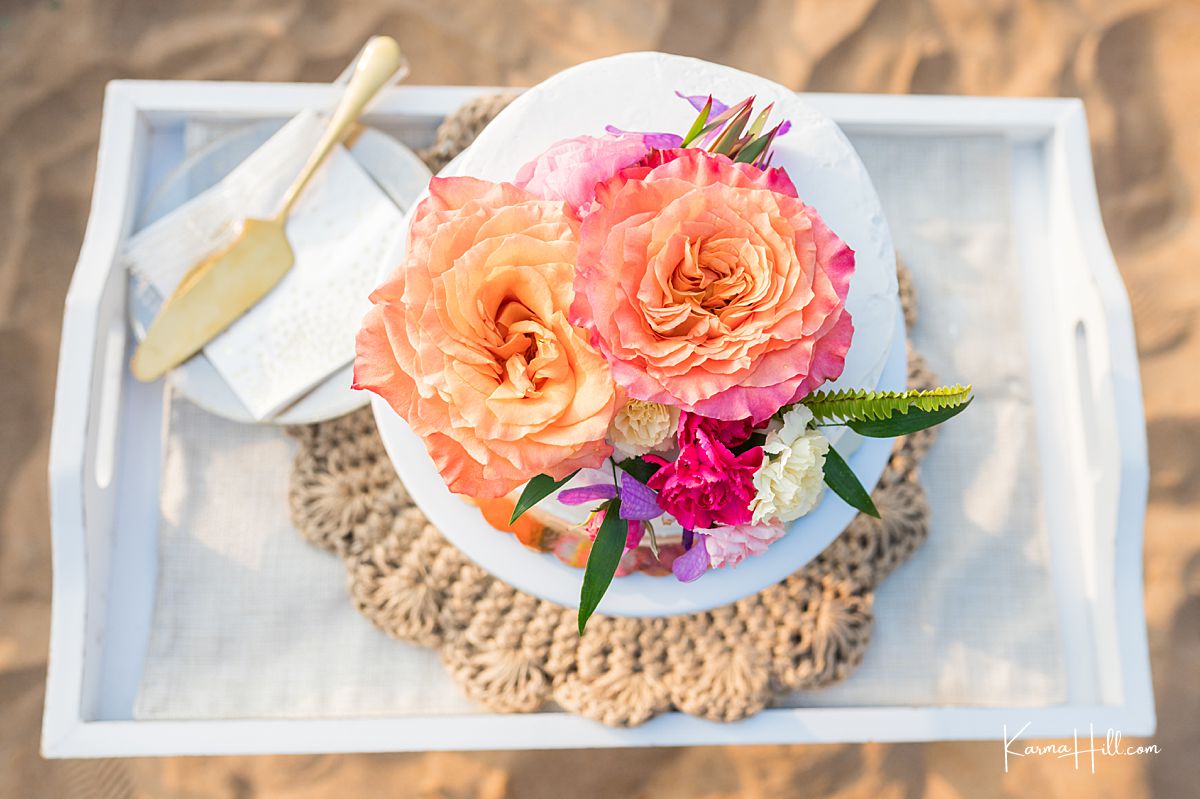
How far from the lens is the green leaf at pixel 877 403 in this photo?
45 centimetres

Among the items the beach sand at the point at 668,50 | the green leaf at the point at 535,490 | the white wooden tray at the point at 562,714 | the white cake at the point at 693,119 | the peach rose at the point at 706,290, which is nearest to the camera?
the peach rose at the point at 706,290

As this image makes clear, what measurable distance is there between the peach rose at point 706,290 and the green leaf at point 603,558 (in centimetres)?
13

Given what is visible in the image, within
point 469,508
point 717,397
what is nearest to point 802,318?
point 717,397

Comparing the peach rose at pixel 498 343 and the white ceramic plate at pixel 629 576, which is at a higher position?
the peach rose at pixel 498 343

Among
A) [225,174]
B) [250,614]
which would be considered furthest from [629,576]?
[225,174]

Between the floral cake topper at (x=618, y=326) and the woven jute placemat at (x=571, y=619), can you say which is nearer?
the floral cake topper at (x=618, y=326)

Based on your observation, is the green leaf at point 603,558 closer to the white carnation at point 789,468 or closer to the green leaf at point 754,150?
the white carnation at point 789,468

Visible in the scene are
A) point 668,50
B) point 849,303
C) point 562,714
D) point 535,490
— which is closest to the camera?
point 535,490

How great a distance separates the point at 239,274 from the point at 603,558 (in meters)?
0.52

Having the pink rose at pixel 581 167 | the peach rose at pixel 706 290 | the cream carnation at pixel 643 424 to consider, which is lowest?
the cream carnation at pixel 643 424

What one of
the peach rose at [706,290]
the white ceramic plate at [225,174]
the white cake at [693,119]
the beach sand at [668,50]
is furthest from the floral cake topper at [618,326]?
the beach sand at [668,50]

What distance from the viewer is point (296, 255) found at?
35.4 inches

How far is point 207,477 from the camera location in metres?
0.93

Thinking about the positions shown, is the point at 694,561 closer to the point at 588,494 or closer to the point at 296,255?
the point at 588,494
